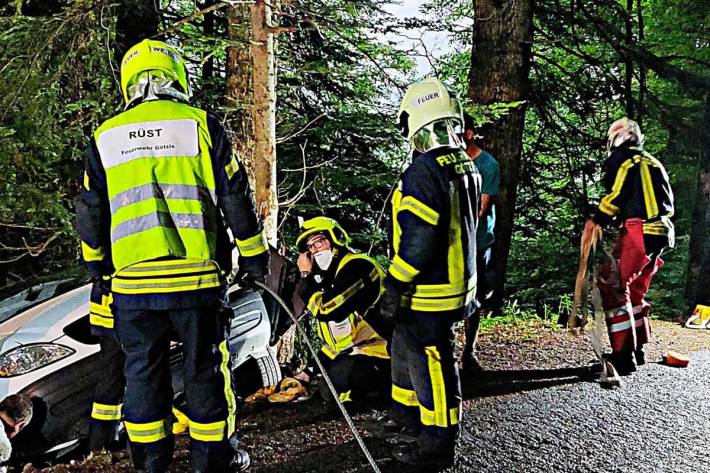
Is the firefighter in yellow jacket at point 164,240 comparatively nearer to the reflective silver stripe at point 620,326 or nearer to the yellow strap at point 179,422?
the yellow strap at point 179,422

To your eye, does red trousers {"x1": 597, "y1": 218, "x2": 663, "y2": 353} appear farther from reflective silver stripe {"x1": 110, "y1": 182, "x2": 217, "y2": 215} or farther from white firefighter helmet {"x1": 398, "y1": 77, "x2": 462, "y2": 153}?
reflective silver stripe {"x1": 110, "y1": 182, "x2": 217, "y2": 215}

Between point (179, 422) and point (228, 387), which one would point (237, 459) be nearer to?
point (228, 387)

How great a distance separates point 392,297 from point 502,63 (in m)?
4.86

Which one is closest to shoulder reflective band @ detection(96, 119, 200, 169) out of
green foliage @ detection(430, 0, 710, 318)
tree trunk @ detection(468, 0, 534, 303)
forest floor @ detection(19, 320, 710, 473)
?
forest floor @ detection(19, 320, 710, 473)

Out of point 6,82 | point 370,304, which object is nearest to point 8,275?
point 6,82

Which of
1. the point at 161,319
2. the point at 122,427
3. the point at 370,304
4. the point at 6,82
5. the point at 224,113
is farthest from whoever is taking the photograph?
the point at 224,113

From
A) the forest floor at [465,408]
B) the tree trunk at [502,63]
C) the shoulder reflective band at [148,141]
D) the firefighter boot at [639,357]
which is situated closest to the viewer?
the shoulder reflective band at [148,141]

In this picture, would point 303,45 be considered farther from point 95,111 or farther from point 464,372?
point 464,372

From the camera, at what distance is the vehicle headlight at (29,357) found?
4.19 metres

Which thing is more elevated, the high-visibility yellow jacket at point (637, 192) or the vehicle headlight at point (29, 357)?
the high-visibility yellow jacket at point (637, 192)

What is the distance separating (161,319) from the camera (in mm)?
3777

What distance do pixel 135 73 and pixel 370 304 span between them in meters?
2.32

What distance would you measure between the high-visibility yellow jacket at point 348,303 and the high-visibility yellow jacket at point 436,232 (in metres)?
0.66

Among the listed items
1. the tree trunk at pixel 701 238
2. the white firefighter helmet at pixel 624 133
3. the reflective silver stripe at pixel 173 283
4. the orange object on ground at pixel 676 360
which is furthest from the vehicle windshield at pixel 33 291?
the tree trunk at pixel 701 238
